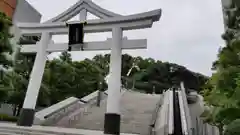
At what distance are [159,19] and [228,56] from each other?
5.49m

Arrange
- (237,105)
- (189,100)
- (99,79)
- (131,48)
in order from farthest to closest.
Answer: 1. (99,79)
2. (189,100)
3. (131,48)
4. (237,105)

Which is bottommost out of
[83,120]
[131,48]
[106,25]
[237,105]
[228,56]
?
[83,120]

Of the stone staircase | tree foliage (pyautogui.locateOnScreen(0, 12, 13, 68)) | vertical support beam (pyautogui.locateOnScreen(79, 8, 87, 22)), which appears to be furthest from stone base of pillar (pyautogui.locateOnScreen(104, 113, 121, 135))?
vertical support beam (pyautogui.locateOnScreen(79, 8, 87, 22))

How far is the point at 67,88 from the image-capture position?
20922 mm

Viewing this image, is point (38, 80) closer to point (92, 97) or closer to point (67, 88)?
point (92, 97)

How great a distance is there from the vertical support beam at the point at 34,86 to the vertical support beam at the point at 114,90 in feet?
12.5

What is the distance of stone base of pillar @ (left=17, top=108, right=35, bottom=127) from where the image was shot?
11.5 m

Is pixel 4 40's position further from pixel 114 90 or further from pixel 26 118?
pixel 26 118

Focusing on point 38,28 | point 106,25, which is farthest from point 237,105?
point 38,28

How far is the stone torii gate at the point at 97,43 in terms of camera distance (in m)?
10.5

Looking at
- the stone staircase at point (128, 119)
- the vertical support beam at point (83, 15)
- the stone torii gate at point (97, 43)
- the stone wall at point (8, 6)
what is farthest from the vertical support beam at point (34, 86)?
the stone wall at point (8, 6)

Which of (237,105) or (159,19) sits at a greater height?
(159,19)

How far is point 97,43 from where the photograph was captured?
12078mm

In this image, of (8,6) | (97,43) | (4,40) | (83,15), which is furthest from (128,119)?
(8,6)
